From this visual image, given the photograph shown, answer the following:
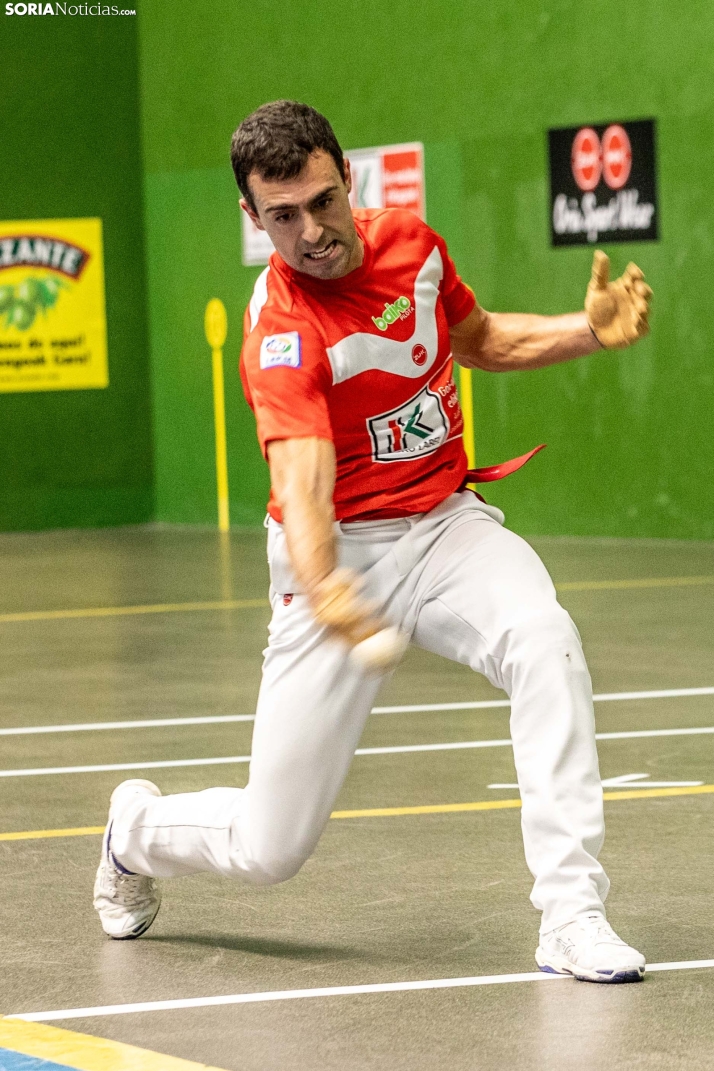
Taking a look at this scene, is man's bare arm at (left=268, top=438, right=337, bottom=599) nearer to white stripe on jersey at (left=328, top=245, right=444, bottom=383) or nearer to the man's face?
white stripe on jersey at (left=328, top=245, right=444, bottom=383)

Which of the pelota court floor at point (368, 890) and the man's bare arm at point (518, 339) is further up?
the man's bare arm at point (518, 339)

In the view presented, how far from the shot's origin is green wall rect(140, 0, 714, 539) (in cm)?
1477

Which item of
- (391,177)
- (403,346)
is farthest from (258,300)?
(391,177)

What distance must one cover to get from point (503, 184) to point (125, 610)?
17.5 feet

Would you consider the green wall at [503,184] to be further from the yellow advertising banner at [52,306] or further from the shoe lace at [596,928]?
the shoe lace at [596,928]

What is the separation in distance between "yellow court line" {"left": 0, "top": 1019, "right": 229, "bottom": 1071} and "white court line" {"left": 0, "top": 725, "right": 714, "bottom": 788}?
316 cm

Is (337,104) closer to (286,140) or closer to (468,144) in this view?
(468,144)

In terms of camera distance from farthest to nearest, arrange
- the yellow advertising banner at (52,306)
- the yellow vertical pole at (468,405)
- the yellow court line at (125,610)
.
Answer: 1. the yellow advertising banner at (52,306)
2. the yellow vertical pole at (468,405)
3. the yellow court line at (125,610)

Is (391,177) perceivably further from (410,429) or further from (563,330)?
(410,429)

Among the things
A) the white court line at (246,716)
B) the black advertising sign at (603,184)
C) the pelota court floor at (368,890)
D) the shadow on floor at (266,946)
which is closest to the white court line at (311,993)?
the pelota court floor at (368,890)

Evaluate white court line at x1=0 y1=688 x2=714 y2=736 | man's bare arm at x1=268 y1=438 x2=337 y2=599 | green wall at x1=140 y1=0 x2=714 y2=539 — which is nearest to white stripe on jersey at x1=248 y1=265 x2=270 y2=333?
man's bare arm at x1=268 y1=438 x2=337 y2=599

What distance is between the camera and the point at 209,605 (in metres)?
12.6

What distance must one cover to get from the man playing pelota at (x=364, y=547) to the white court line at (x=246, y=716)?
3.42 metres

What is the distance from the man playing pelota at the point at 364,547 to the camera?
180 inches
